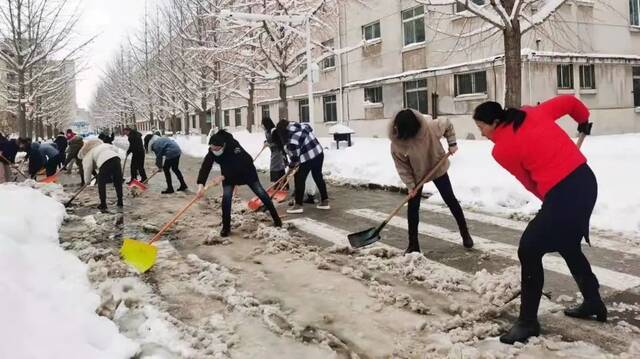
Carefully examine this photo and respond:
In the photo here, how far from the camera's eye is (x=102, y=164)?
953 cm

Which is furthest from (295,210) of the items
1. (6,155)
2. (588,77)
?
(588,77)

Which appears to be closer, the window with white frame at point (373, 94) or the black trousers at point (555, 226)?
the black trousers at point (555, 226)

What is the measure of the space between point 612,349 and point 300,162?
19.9ft

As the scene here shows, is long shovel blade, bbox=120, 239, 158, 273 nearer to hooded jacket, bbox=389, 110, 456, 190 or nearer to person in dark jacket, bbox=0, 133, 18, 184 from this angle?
hooded jacket, bbox=389, 110, 456, 190

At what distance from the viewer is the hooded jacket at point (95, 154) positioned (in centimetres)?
962

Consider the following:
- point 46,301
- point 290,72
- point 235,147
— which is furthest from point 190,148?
point 46,301

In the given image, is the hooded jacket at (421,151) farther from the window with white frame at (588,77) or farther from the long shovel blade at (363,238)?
the window with white frame at (588,77)

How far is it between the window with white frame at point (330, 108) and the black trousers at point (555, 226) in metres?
25.4

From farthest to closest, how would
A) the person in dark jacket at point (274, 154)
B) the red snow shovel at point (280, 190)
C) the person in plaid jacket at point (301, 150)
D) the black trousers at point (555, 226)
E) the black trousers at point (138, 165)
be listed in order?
the black trousers at point (138, 165)
the person in dark jacket at point (274, 154)
the red snow shovel at point (280, 190)
the person in plaid jacket at point (301, 150)
the black trousers at point (555, 226)

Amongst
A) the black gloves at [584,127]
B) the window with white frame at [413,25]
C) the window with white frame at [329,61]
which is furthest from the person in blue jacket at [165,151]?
the window with white frame at [329,61]

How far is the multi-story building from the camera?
1798cm

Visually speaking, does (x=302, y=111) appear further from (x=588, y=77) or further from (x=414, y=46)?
(x=588, y=77)

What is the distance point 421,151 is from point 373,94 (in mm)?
20402

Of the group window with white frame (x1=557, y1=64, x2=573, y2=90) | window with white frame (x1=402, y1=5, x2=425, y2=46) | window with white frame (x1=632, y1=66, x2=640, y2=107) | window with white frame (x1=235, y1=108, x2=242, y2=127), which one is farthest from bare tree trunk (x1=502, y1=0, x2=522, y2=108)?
window with white frame (x1=235, y1=108, x2=242, y2=127)
